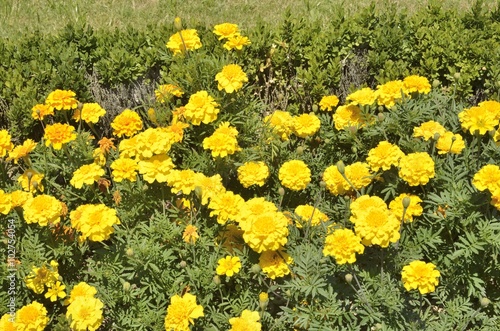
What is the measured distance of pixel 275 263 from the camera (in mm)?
2600

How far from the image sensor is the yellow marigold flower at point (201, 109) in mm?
3014

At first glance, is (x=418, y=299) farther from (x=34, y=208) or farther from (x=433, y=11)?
(x=433, y=11)

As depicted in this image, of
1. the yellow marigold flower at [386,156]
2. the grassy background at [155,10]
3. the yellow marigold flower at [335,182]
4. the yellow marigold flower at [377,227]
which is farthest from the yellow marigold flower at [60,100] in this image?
the grassy background at [155,10]

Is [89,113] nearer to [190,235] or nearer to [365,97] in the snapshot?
[190,235]

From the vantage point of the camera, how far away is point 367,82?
4.16 meters

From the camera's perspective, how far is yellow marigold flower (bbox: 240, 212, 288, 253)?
2488 millimetres

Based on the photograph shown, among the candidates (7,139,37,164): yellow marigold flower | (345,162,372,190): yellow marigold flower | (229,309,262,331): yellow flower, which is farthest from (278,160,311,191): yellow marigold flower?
(7,139,37,164): yellow marigold flower

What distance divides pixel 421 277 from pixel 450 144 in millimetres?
765

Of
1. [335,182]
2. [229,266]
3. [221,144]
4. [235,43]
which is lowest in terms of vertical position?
[229,266]

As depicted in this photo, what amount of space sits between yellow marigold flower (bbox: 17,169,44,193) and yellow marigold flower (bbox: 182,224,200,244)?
833mm

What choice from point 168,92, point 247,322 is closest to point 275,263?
point 247,322

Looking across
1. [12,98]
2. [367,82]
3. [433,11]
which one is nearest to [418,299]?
[367,82]

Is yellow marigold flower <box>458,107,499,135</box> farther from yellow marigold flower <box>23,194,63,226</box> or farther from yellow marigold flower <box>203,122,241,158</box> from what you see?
yellow marigold flower <box>23,194,63,226</box>

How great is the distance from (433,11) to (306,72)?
1079 millimetres
